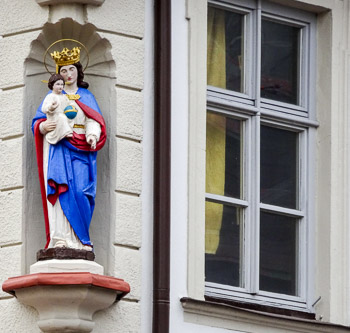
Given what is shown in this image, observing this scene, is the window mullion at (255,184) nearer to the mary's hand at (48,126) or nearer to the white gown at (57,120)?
the white gown at (57,120)

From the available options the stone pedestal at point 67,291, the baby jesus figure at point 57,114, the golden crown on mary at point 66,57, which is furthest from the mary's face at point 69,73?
the stone pedestal at point 67,291

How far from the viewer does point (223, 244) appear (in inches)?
605

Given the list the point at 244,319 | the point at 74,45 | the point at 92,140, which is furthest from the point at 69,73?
the point at 244,319

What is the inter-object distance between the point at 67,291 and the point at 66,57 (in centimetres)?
174

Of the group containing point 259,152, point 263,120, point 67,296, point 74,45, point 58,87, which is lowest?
point 67,296

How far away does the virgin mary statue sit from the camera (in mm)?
14320

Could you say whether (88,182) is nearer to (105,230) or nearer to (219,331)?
(105,230)

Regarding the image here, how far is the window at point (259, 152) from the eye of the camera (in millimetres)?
15383

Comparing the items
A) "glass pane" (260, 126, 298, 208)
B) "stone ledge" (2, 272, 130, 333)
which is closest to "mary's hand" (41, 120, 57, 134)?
"stone ledge" (2, 272, 130, 333)

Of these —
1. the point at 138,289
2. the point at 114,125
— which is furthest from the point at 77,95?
the point at 138,289

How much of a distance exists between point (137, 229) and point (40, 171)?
31.4 inches

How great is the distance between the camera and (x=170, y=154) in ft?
48.7

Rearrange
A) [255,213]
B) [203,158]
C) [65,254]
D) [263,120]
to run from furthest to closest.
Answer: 1. [263,120]
2. [255,213]
3. [203,158]
4. [65,254]

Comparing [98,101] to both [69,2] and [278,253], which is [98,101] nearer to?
[69,2]
